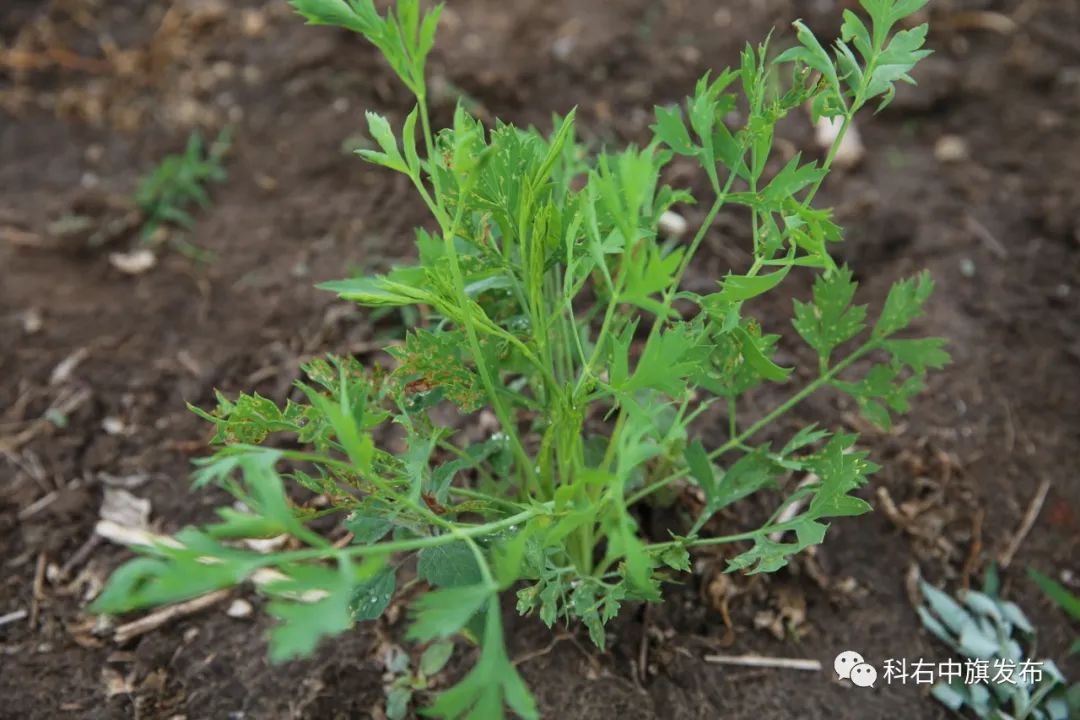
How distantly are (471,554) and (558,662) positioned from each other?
1.11ft

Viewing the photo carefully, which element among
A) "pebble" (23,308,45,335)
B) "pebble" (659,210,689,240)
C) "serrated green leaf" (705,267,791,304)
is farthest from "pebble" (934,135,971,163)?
"pebble" (23,308,45,335)

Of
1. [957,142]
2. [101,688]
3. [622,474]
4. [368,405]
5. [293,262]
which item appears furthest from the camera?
[957,142]

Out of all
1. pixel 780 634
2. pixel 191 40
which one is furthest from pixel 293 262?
pixel 780 634

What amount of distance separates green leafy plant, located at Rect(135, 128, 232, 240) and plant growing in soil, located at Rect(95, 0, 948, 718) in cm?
101

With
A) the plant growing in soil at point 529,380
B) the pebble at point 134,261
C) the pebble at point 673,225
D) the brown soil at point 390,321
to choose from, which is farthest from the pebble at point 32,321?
the pebble at point 673,225

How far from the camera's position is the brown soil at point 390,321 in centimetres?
141

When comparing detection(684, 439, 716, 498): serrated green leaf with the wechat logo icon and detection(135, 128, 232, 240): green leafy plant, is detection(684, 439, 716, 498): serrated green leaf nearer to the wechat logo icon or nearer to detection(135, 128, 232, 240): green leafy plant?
the wechat logo icon

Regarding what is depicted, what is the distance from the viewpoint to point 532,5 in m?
2.46

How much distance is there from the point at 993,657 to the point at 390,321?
3.97 feet

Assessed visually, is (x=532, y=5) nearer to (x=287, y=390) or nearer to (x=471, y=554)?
(x=287, y=390)

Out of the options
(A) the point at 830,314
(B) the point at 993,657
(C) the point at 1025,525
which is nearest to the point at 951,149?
(C) the point at 1025,525

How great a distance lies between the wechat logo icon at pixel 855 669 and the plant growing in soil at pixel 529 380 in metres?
0.37

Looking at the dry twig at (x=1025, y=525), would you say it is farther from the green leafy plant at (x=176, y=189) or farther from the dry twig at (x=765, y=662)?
the green leafy plant at (x=176, y=189)

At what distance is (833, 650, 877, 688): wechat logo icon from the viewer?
4.67ft
